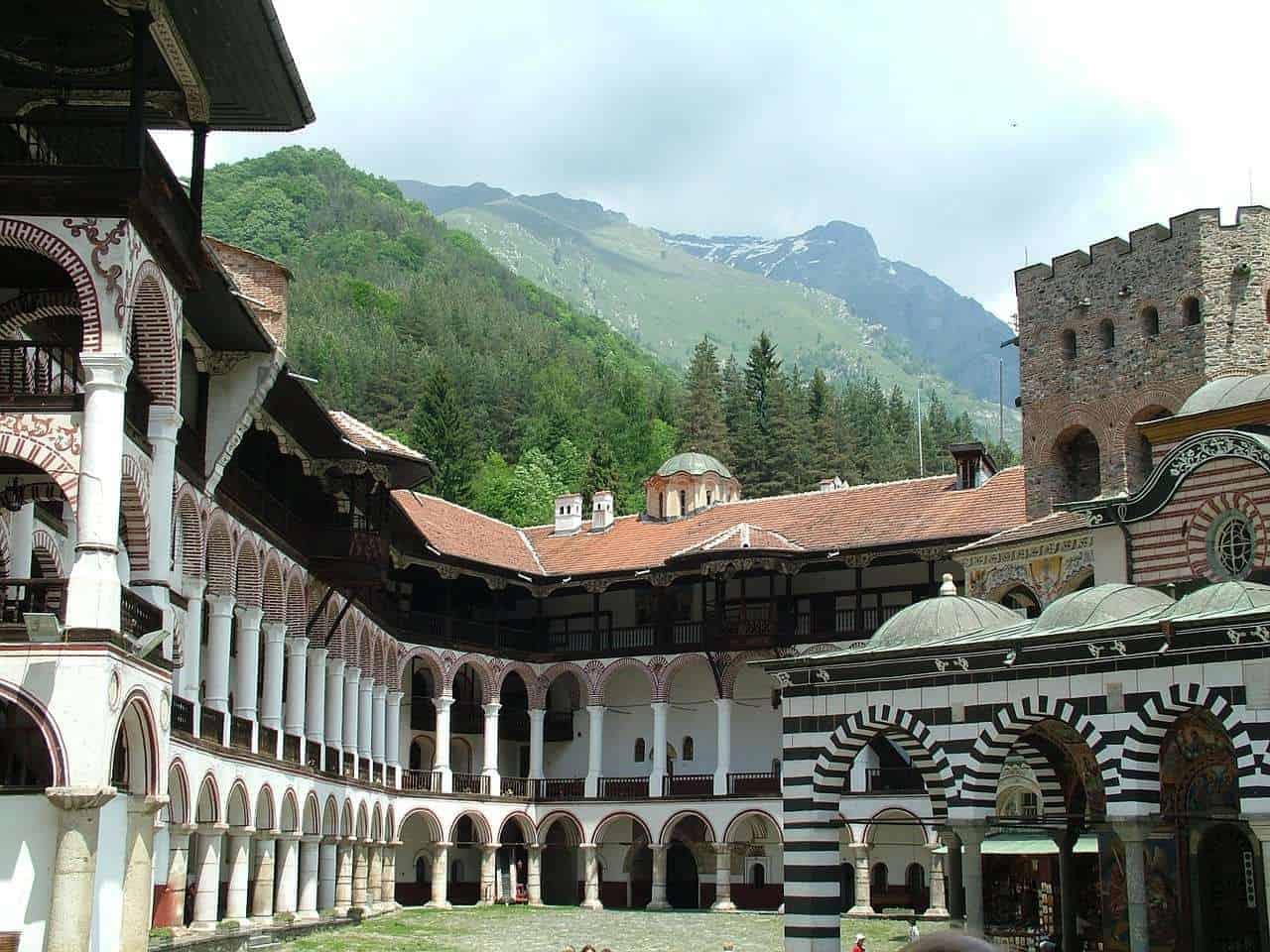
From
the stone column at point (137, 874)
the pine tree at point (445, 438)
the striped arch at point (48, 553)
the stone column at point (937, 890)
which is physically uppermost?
the pine tree at point (445, 438)

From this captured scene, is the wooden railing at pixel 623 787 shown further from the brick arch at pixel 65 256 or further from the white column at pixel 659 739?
the brick arch at pixel 65 256

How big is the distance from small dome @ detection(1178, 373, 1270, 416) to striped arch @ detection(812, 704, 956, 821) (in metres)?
7.83

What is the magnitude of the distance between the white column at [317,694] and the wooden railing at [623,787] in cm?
1333

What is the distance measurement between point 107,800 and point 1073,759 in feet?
43.1

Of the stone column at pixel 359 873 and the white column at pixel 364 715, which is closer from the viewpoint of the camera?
the stone column at pixel 359 873

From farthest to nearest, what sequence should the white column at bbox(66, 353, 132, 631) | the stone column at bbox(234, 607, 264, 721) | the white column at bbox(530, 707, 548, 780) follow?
the white column at bbox(530, 707, 548, 780)
the stone column at bbox(234, 607, 264, 721)
the white column at bbox(66, 353, 132, 631)

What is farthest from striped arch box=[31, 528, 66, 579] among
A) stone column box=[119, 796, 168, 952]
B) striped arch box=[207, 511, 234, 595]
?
striped arch box=[207, 511, 234, 595]

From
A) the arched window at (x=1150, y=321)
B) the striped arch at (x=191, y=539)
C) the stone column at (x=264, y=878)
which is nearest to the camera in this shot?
the striped arch at (x=191, y=539)

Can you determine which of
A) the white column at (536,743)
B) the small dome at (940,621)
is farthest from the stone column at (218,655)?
the white column at (536,743)

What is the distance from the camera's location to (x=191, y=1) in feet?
62.0

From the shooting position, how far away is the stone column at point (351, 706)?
130 feet

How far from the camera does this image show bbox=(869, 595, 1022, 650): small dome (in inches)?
896

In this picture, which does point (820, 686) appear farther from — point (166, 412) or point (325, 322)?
point (325, 322)

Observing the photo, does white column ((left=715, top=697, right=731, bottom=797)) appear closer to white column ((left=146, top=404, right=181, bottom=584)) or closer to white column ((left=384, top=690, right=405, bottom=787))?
white column ((left=384, top=690, right=405, bottom=787))
